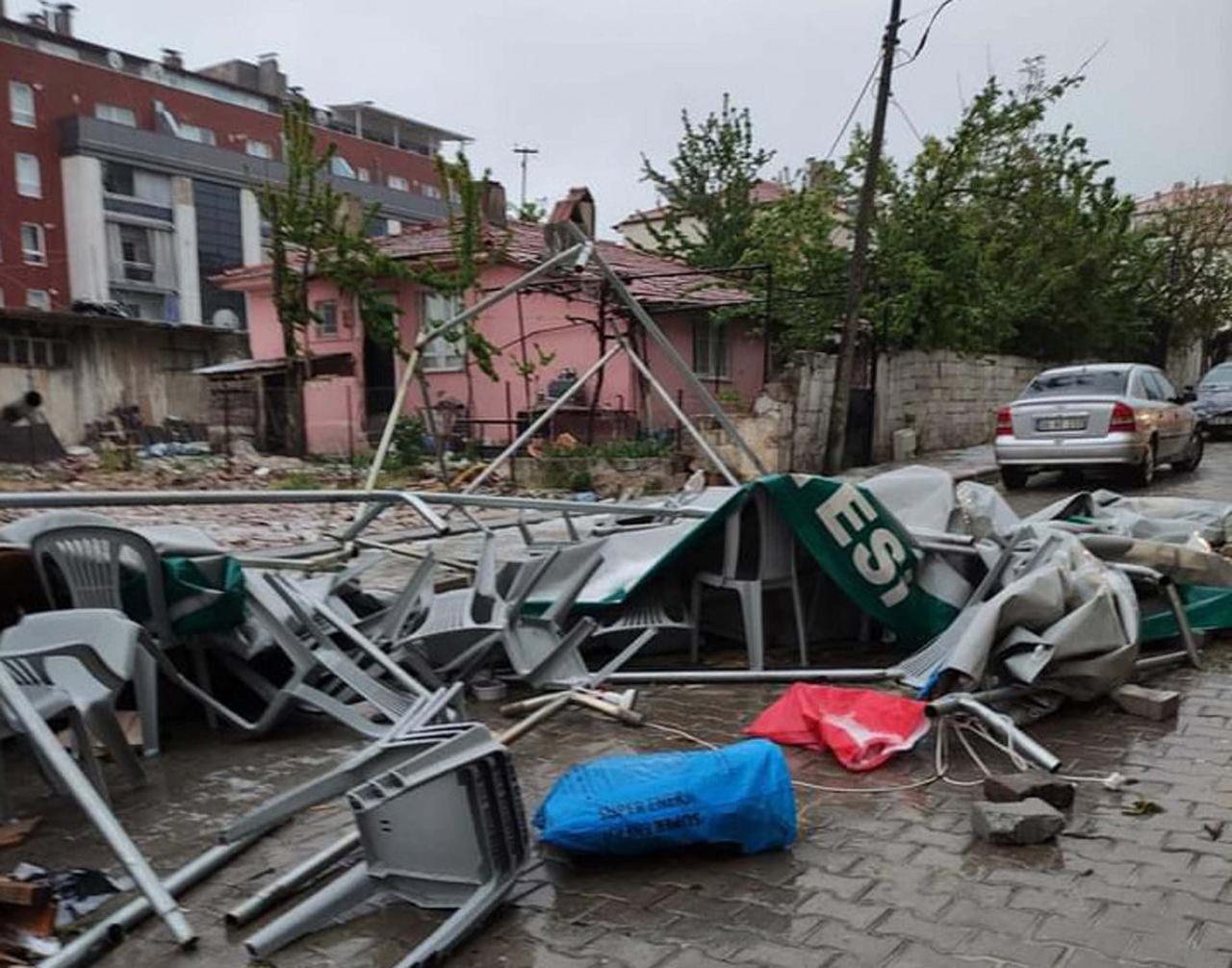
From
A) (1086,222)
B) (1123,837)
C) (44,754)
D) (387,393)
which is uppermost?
(1086,222)

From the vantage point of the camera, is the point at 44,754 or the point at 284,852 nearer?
the point at 44,754

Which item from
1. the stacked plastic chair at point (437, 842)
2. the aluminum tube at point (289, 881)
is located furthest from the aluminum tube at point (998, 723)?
the aluminum tube at point (289, 881)

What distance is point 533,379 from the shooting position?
67.8 ft

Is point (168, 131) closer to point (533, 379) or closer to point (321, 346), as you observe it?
point (321, 346)

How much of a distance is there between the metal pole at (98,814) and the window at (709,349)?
19.3 metres

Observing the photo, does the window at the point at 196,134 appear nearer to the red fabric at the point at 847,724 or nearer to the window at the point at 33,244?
the window at the point at 33,244

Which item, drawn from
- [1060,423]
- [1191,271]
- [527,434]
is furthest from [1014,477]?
[1191,271]

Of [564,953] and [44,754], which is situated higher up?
[44,754]

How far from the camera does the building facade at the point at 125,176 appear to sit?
4372 centimetres

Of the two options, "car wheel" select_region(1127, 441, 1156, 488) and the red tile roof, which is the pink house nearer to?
the red tile roof

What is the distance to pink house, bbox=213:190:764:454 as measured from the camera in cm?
1986

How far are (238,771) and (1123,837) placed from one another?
3.29m

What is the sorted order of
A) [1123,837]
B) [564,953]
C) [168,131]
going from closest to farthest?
[564,953] < [1123,837] < [168,131]

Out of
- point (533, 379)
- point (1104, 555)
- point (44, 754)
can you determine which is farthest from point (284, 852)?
point (533, 379)
